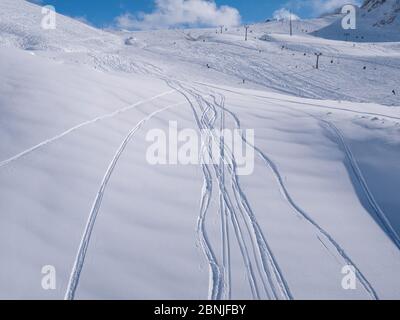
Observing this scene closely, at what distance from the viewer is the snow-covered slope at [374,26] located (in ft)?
167

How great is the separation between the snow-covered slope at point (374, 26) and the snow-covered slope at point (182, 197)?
140ft

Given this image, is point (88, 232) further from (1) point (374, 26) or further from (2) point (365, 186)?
(1) point (374, 26)

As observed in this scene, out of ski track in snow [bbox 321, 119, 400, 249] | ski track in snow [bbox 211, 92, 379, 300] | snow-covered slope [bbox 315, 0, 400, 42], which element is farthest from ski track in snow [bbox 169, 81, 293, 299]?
snow-covered slope [bbox 315, 0, 400, 42]

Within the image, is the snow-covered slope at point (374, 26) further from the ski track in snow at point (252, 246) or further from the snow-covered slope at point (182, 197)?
the ski track in snow at point (252, 246)

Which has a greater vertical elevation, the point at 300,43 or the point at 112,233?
Answer: the point at 300,43

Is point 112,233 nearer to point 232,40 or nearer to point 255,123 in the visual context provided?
point 255,123

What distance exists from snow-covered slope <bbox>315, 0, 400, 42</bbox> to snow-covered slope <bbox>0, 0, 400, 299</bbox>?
4264 cm

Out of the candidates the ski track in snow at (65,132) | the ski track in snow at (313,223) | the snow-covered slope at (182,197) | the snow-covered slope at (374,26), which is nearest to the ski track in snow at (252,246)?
the snow-covered slope at (182,197)

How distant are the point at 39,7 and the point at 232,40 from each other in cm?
2044

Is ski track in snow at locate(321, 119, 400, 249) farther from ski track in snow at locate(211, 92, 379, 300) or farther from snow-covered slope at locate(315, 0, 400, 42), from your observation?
snow-covered slope at locate(315, 0, 400, 42)

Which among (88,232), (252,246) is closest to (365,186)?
(252,246)

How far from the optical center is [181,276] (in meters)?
5.75

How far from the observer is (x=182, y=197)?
7691mm
